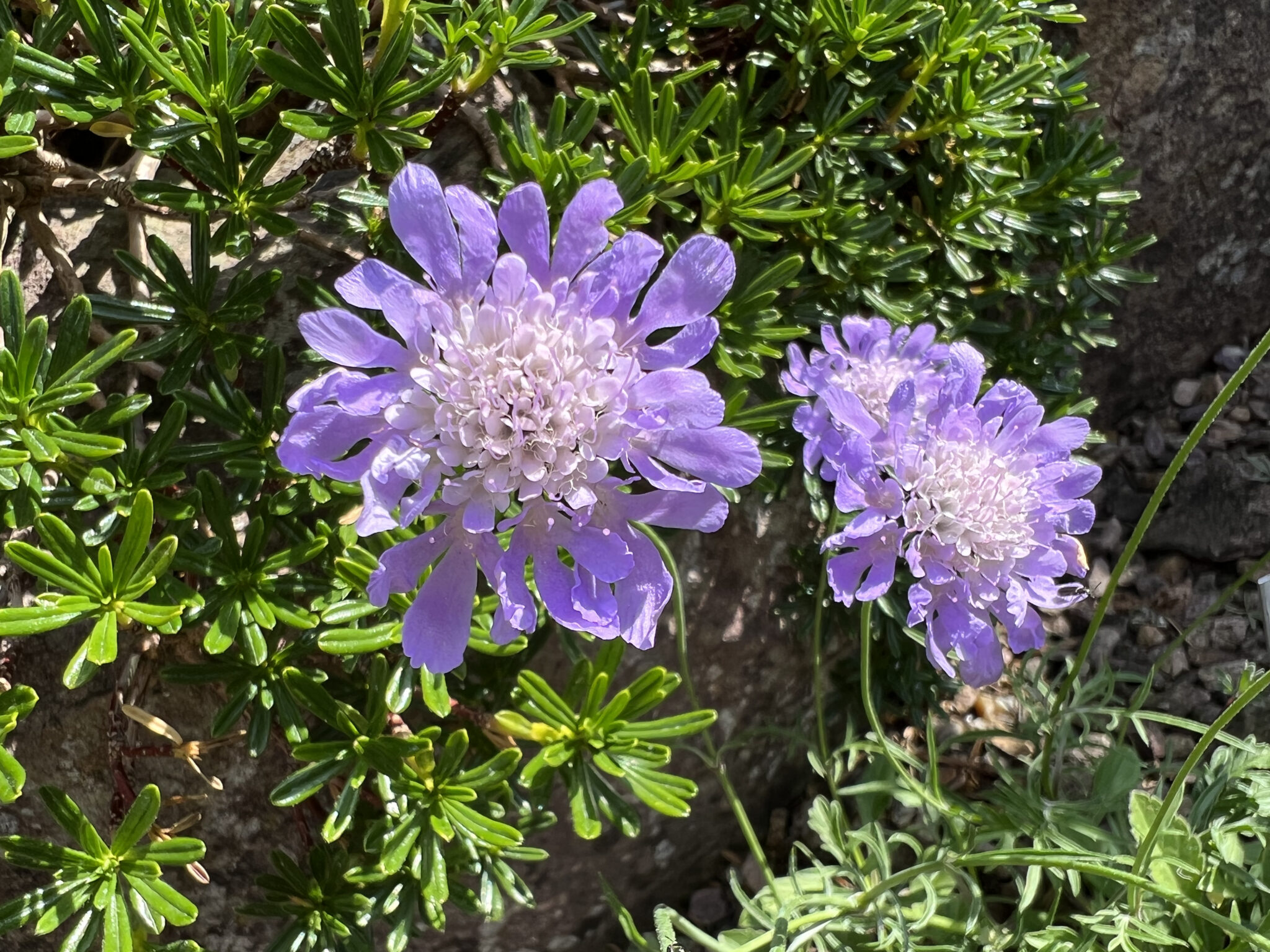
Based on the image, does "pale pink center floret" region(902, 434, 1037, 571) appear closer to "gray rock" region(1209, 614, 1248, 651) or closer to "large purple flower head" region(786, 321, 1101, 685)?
"large purple flower head" region(786, 321, 1101, 685)

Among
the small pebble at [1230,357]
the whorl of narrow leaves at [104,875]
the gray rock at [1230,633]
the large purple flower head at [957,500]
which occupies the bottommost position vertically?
the whorl of narrow leaves at [104,875]

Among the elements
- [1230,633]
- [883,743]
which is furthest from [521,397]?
[1230,633]

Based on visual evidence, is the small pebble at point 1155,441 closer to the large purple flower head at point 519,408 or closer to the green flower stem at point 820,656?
the green flower stem at point 820,656

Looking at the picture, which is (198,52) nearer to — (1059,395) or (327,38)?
(327,38)

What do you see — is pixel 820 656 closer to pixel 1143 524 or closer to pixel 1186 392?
pixel 1143 524

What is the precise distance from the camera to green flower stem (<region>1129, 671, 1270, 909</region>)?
1.04 meters

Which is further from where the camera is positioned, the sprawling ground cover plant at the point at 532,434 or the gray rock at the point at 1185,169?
the gray rock at the point at 1185,169

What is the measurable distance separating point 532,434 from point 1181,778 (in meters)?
0.90

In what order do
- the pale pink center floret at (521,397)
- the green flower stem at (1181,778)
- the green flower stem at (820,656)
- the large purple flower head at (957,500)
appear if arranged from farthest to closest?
the green flower stem at (820,656) < the large purple flower head at (957,500) < the green flower stem at (1181,778) < the pale pink center floret at (521,397)

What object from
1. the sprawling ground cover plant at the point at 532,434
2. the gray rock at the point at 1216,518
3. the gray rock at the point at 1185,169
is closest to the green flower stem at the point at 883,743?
the sprawling ground cover plant at the point at 532,434

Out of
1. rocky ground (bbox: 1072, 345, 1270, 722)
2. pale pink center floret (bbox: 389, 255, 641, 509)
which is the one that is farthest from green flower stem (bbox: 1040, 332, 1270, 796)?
pale pink center floret (bbox: 389, 255, 641, 509)

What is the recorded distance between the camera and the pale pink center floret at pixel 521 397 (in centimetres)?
92

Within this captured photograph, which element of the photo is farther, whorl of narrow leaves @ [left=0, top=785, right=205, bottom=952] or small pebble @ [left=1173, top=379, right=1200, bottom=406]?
small pebble @ [left=1173, top=379, right=1200, bottom=406]

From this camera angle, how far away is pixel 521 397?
0.92m
